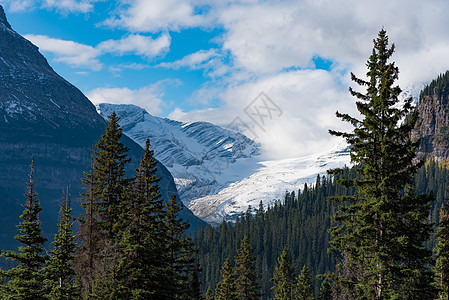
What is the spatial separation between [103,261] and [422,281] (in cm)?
1847

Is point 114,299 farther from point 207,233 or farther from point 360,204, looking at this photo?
point 207,233

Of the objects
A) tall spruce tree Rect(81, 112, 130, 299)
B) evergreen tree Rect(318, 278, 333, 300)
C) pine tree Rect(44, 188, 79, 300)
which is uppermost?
tall spruce tree Rect(81, 112, 130, 299)

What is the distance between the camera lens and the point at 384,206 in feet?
69.4

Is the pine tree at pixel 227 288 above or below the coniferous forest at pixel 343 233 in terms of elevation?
below

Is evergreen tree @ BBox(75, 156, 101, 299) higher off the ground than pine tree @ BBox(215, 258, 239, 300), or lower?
higher

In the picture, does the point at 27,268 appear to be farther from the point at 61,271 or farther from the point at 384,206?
the point at 384,206

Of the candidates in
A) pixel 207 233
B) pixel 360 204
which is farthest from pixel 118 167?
pixel 207 233

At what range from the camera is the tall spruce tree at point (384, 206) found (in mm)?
20625

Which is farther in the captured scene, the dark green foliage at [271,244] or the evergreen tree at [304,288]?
the dark green foliage at [271,244]

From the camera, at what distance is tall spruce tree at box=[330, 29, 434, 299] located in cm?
2062

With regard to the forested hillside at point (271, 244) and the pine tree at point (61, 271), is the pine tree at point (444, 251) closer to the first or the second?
the pine tree at point (61, 271)

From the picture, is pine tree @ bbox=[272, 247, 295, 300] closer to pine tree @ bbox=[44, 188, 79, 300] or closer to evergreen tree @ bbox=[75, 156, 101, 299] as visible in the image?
evergreen tree @ bbox=[75, 156, 101, 299]

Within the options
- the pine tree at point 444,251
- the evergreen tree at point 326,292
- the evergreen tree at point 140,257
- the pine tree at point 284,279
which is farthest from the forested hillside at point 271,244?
the evergreen tree at point 140,257

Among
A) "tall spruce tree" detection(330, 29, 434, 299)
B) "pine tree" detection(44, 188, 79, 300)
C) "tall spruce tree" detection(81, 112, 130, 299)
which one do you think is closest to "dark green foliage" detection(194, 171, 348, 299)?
"tall spruce tree" detection(81, 112, 130, 299)
